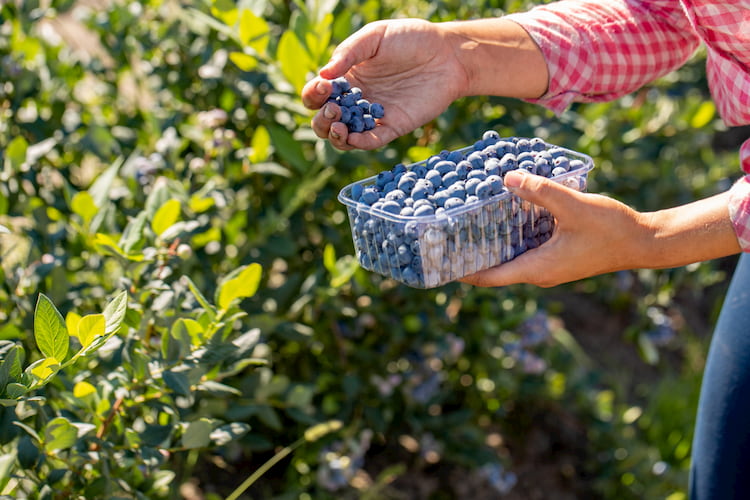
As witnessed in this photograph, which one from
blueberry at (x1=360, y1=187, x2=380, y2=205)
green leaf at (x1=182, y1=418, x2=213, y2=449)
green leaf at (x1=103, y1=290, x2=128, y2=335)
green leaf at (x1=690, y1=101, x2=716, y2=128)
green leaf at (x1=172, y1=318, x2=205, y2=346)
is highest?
blueberry at (x1=360, y1=187, x2=380, y2=205)

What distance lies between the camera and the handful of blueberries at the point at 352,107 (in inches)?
46.1

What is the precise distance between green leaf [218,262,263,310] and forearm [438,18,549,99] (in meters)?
0.47

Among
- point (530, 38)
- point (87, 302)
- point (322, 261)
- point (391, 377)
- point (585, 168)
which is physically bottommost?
point (391, 377)

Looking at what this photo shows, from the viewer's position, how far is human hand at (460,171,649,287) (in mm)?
1077

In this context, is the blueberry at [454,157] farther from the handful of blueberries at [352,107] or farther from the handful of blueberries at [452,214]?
the handful of blueberries at [352,107]

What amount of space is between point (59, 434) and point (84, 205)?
1.44 feet

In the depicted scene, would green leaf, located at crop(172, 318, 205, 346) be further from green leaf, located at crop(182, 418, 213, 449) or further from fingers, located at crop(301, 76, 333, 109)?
fingers, located at crop(301, 76, 333, 109)

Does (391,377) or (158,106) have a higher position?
(158,106)

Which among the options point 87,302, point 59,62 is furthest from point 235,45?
point 87,302

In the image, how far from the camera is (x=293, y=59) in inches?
56.5

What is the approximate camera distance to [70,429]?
1.05 metres

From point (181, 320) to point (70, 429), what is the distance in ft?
0.67

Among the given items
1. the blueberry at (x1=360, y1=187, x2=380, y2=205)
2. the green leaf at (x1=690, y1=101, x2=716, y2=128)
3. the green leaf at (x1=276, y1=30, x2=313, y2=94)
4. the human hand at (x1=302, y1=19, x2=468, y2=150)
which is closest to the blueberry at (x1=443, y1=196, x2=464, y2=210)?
the blueberry at (x1=360, y1=187, x2=380, y2=205)

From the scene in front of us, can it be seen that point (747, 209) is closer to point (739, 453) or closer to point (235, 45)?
point (739, 453)
